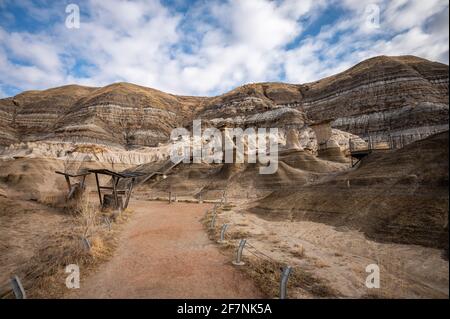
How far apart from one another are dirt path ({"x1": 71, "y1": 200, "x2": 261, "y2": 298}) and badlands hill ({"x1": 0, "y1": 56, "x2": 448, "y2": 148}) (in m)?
63.3

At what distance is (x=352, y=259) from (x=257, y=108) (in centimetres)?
8703

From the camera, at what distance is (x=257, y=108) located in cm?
9338

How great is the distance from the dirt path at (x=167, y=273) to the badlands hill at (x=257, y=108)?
6329cm

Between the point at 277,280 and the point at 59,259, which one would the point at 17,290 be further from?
the point at 277,280

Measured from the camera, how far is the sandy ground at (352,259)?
6375 millimetres

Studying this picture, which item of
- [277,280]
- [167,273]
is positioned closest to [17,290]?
[167,273]

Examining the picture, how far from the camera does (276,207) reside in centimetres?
1941

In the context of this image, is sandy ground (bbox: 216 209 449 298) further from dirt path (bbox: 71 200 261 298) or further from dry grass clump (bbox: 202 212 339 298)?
dirt path (bbox: 71 200 261 298)

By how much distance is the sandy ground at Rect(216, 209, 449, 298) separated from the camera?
6375 mm

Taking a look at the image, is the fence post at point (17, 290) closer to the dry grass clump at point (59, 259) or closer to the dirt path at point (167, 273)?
the dry grass clump at point (59, 259)

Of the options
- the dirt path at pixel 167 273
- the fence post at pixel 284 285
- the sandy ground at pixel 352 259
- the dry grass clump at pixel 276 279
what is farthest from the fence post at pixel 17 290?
the sandy ground at pixel 352 259

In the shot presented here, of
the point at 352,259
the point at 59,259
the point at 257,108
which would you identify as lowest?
the point at 352,259

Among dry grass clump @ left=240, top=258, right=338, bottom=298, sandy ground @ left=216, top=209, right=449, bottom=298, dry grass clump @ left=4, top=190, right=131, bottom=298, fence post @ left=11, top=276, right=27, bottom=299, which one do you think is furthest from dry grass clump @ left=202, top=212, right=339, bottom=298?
fence post @ left=11, top=276, right=27, bottom=299
